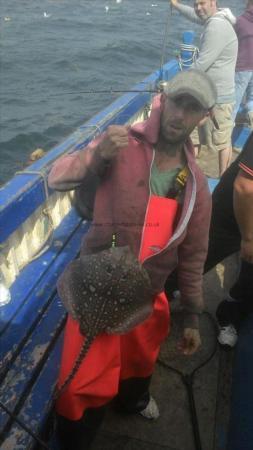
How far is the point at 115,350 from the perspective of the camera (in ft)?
7.25

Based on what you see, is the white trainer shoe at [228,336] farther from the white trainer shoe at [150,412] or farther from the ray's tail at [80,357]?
the ray's tail at [80,357]

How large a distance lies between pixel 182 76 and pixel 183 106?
0.65ft

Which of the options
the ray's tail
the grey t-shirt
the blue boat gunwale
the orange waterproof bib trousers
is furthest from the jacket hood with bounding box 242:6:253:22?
the ray's tail

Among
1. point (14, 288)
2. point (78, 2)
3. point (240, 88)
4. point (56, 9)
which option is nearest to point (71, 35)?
point (56, 9)

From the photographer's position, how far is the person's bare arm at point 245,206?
2.73 metres

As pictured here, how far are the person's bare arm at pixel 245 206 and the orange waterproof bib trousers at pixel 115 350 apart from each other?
0.71 meters

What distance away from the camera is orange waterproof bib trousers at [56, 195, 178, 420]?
6.96 ft

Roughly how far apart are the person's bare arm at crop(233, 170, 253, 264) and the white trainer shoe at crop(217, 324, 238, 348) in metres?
0.80

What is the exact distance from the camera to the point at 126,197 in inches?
87.7

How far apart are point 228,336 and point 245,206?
4.19 feet

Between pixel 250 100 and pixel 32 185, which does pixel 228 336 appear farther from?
pixel 250 100

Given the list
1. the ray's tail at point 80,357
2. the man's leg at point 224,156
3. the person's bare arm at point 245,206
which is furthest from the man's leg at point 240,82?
the ray's tail at point 80,357

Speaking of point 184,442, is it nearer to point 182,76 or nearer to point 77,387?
point 77,387

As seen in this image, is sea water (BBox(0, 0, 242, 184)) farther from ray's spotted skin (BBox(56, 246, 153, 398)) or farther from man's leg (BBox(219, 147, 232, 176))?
ray's spotted skin (BBox(56, 246, 153, 398))
